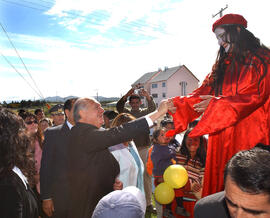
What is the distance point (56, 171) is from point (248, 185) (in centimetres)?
253

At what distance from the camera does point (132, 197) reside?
4.49ft

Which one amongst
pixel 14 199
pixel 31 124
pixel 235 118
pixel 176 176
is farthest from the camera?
pixel 31 124

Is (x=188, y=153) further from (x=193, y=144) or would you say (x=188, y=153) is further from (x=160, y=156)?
(x=160, y=156)

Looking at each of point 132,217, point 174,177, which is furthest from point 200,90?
point 132,217

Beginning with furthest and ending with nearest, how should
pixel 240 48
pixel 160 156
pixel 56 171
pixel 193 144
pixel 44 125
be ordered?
pixel 44 125
pixel 160 156
pixel 193 144
pixel 56 171
pixel 240 48

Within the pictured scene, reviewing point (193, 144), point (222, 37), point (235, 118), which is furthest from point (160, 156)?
point (222, 37)

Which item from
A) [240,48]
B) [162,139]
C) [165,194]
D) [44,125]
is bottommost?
[165,194]

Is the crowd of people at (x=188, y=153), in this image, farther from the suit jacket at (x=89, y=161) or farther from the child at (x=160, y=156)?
the child at (x=160, y=156)

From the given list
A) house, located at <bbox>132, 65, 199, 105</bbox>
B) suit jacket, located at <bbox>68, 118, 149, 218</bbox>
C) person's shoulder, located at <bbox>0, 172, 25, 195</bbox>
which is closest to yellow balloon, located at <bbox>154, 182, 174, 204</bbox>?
suit jacket, located at <bbox>68, 118, 149, 218</bbox>

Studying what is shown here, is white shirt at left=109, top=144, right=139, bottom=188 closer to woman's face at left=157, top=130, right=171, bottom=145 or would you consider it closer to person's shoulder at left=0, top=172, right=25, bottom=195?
woman's face at left=157, top=130, right=171, bottom=145

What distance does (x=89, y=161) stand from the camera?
2.29 m

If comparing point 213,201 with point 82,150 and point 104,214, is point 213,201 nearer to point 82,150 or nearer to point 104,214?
point 104,214

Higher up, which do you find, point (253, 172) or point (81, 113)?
point (81, 113)

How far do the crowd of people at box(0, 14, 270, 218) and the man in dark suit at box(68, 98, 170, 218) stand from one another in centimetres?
1
